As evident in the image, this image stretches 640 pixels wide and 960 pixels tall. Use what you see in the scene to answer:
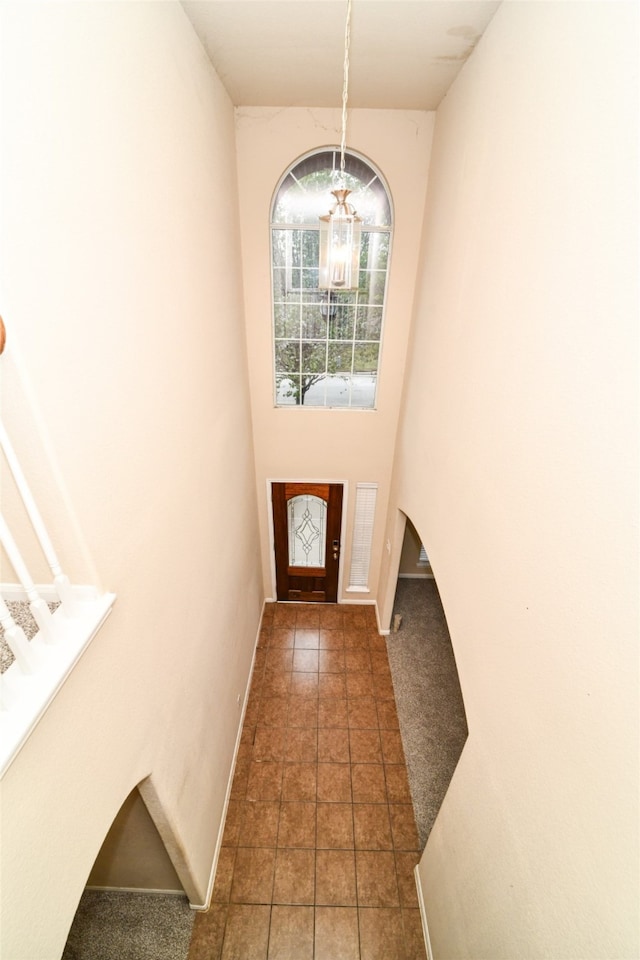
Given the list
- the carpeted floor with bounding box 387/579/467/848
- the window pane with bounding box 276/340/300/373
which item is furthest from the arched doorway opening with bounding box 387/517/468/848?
the window pane with bounding box 276/340/300/373

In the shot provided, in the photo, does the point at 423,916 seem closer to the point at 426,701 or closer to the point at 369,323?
the point at 426,701

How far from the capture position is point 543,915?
1.54 m

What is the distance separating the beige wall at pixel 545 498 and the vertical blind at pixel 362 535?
7.87 feet

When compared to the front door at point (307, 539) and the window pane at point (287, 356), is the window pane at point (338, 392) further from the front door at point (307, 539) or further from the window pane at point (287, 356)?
the front door at point (307, 539)

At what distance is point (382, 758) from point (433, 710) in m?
0.82

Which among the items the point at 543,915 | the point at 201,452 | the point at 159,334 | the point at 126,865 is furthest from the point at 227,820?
the point at 159,334

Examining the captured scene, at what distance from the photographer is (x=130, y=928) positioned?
2902 mm

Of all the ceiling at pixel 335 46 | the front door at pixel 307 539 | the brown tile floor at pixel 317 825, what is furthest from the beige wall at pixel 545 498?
the front door at pixel 307 539

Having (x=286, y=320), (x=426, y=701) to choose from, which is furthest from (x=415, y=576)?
(x=286, y=320)

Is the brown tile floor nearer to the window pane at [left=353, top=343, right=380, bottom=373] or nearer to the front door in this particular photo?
the front door

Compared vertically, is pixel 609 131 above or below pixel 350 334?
above

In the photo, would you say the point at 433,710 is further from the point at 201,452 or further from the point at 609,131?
the point at 609,131

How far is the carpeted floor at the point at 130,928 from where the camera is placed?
2807 millimetres

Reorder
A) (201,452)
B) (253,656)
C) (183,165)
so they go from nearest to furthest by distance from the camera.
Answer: (183,165), (201,452), (253,656)
